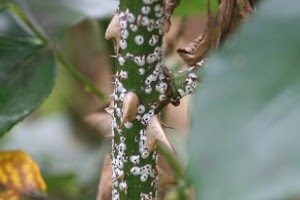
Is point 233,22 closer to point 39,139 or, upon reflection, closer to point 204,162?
point 204,162

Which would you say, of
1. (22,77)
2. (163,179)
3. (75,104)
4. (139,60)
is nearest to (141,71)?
(139,60)

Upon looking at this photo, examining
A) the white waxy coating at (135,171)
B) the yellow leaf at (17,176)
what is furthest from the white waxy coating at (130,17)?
the yellow leaf at (17,176)

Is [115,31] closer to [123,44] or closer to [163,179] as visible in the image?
[123,44]

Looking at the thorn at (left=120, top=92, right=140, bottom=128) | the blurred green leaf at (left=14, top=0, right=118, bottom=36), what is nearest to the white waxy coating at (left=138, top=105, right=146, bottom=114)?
the thorn at (left=120, top=92, right=140, bottom=128)

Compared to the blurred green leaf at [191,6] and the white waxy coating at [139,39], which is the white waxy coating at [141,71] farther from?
the blurred green leaf at [191,6]

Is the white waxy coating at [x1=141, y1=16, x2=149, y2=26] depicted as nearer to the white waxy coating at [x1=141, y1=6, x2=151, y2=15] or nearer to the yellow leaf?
the white waxy coating at [x1=141, y1=6, x2=151, y2=15]
